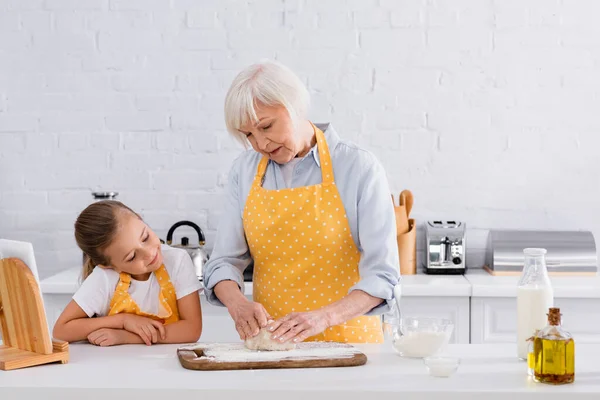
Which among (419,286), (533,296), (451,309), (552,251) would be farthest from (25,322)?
(552,251)

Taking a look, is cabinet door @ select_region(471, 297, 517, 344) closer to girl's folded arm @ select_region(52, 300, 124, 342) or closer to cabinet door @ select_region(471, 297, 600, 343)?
cabinet door @ select_region(471, 297, 600, 343)

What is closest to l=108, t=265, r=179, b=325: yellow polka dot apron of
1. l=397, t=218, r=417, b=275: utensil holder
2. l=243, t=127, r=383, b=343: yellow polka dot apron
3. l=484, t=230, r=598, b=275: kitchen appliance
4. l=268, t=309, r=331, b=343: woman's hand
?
l=243, t=127, r=383, b=343: yellow polka dot apron

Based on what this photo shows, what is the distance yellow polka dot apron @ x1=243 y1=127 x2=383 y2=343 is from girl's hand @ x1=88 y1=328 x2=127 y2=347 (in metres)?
0.43

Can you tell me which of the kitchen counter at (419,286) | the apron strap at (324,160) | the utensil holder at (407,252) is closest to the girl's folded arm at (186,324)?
the apron strap at (324,160)

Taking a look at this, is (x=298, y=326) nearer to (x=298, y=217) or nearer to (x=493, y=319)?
(x=298, y=217)

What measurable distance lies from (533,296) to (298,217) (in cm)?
71

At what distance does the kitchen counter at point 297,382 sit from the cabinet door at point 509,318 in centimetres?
125

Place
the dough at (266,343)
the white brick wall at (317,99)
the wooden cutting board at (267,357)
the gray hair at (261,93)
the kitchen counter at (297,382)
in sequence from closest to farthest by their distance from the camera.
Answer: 1. the kitchen counter at (297,382)
2. the wooden cutting board at (267,357)
3. the dough at (266,343)
4. the gray hair at (261,93)
5. the white brick wall at (317,99)

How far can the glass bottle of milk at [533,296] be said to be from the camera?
191 cm

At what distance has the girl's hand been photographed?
86.6 inches

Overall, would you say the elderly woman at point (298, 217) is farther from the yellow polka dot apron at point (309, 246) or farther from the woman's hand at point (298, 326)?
the woman's hand at point (298, 326)

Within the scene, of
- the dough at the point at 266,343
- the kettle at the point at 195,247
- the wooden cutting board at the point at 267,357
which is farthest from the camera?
the kettle at the point at 195,247

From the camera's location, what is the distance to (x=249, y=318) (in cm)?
212

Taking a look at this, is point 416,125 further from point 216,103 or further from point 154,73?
point 154,73
